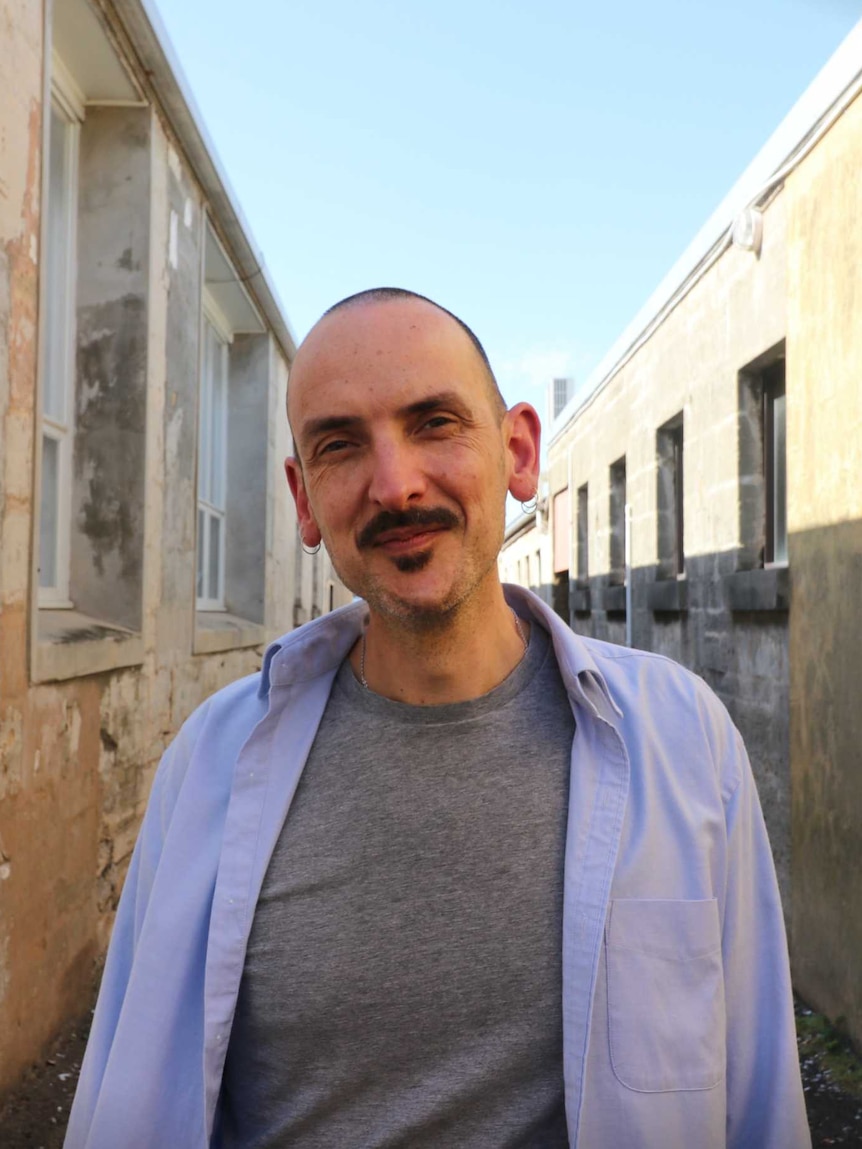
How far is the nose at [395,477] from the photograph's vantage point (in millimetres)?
1680

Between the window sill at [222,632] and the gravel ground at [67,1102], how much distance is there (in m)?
2.89

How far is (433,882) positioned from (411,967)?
115 mm

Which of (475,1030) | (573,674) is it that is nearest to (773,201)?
(573,674)

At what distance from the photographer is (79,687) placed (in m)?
4.53

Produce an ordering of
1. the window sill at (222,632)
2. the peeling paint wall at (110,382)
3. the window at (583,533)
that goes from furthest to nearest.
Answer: the window at (583,533)
the window sill at (222,632)
the peeling paint wall at (110,382)

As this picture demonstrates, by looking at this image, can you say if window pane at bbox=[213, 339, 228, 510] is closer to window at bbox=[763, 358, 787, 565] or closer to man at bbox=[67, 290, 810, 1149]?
window at bbox=[763, 358, 787, 565]

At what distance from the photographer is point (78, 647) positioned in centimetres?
439

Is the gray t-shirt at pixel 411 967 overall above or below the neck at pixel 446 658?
below

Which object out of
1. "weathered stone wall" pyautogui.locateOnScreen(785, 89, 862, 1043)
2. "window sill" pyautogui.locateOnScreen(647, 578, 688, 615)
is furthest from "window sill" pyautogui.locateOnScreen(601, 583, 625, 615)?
"weathered stone wall" pyautogui.locateOnScreen(785, 89, 862, 1043)

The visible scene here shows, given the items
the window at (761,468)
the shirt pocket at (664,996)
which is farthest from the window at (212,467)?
the shirt pocket at (664,996)

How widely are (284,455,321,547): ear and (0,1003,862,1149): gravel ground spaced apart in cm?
262

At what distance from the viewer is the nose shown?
1680 mm

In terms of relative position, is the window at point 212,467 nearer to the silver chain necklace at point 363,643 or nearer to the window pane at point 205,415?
the window pane at point 205,415

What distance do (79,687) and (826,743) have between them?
3.16 meters
